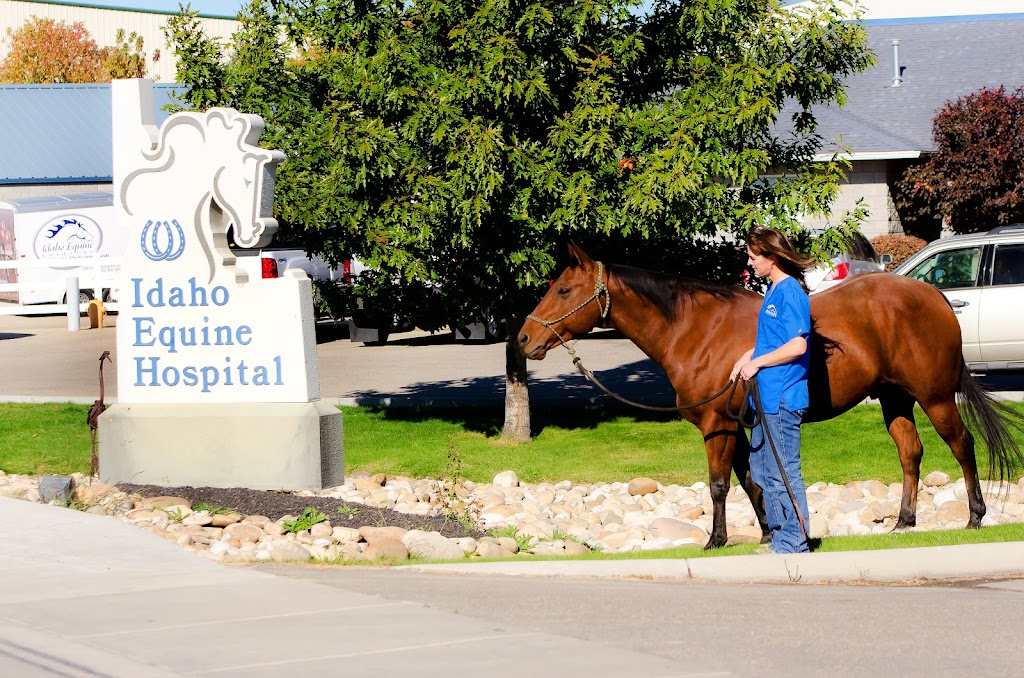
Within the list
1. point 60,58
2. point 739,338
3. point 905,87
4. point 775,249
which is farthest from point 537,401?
point 60,58

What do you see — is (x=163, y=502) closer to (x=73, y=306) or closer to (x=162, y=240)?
(x=162, y=240)

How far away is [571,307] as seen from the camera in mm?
9617

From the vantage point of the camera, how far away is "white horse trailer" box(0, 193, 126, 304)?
33281mm

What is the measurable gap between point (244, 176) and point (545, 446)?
499cm

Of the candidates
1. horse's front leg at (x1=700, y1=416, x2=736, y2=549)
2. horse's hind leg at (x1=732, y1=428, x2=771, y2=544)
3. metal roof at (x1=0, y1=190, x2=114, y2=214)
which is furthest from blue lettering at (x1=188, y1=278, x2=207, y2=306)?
metal roof at (x1=0, y1=190, x2=114, y2=214)

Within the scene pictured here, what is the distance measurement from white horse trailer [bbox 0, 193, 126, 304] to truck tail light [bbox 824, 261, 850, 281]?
20.0m

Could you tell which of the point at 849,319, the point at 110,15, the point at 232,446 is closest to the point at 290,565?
the point at 232,446

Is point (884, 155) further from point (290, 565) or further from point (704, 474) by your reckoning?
point (290, 565)

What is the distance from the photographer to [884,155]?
29562 millimetres

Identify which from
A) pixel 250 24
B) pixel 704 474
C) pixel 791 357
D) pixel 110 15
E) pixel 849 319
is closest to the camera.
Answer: pixel 791 357

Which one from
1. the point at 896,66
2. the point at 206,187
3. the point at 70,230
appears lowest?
the point at 70,230

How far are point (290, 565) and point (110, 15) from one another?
59.3m

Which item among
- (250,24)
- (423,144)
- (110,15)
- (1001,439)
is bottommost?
(1001,439)

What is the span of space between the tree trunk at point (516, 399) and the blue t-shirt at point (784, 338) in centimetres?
656
